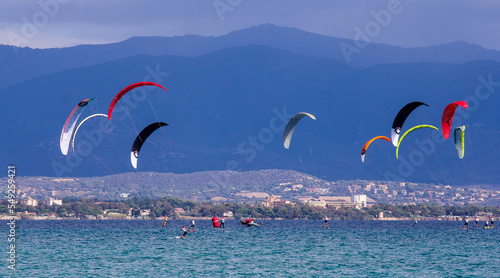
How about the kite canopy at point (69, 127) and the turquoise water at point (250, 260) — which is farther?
the kite canopy at point (69, 127)

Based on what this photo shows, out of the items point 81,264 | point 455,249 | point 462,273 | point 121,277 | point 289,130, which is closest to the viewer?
point 121,277

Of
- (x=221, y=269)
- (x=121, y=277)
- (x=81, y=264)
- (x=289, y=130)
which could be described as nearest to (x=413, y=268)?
(x=221, y=269)

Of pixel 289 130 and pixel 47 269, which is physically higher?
pixel 289 130

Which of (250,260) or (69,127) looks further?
(69,127)

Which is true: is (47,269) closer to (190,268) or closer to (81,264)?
(81,264)

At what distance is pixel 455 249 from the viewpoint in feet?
217

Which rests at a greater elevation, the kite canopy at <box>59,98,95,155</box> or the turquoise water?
the kite canopy at <box>59,98,95,155</box>

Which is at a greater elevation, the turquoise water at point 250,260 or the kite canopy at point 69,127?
the kite canopy at point 69,127

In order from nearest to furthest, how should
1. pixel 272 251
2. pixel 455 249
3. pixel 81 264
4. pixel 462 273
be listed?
pixel 462 273
pixel 81 264
pixel 272 251
pixel 455 249

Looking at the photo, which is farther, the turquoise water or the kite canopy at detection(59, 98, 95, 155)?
the kite canopy at detection(59, 98, 95, 155)

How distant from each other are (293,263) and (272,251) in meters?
10.6

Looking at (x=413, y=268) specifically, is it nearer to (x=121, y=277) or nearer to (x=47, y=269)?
(x=121, y=277)

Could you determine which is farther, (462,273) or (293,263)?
(293,263)

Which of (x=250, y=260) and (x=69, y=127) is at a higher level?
(x=69, y=127)
